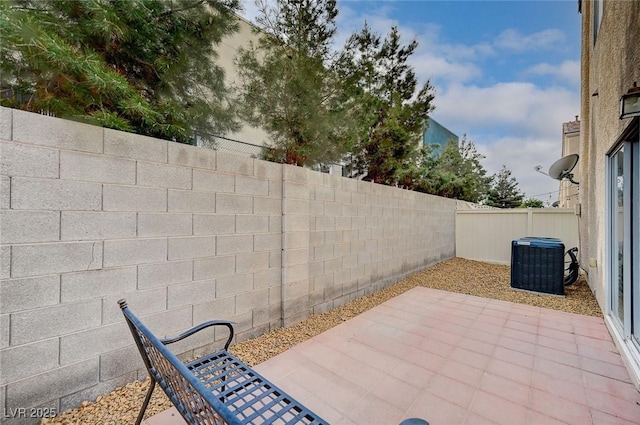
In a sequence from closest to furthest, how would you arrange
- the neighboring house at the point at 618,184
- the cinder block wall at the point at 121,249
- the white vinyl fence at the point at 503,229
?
the cinder block wall at the point at 121,249 < the neighboring house at the point at 618,184 < the white vinyl fence at the point at 503,229

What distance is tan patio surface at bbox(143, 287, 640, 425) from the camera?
216 cm

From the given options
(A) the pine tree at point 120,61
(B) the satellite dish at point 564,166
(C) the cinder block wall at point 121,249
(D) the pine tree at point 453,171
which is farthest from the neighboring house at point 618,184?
(D) the pine tree at point 453,171

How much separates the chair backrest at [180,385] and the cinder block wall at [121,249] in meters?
0.67

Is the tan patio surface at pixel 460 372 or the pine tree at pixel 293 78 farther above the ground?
the pine tree at pixel 293 78

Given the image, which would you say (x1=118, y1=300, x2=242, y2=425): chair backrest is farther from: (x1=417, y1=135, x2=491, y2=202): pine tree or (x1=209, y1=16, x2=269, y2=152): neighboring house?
(x1=417, y1=135, x2=491, y2=202): pine tree

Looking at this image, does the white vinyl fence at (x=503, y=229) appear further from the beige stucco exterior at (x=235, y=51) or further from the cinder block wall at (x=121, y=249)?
the beige stucco exterior at (x=235, y=51)

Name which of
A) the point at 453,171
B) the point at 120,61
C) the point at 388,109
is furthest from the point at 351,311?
the point at 453,171

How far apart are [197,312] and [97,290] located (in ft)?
2.91

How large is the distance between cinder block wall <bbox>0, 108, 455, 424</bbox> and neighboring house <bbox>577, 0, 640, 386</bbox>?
139 inches

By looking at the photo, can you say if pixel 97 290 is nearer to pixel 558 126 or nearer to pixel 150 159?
pixel 150 159

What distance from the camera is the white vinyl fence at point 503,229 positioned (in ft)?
25.6

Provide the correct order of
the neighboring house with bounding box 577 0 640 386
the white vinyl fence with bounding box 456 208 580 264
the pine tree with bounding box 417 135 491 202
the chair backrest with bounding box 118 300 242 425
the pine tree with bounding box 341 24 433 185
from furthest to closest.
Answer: the pine tree with bounding box 417 135 491 202 < the white vinyl fence with bounding box 456 208 580 264 < the pine tree with bounding box 341 24 433 185 < the neighboring house with bounding box 577 0 640 386 < the chair backrest with bounding box 118 300 242 425

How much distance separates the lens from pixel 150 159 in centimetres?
242

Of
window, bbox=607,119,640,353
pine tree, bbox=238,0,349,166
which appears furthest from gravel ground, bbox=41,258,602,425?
pine tree, bbox=238,0,349,166
